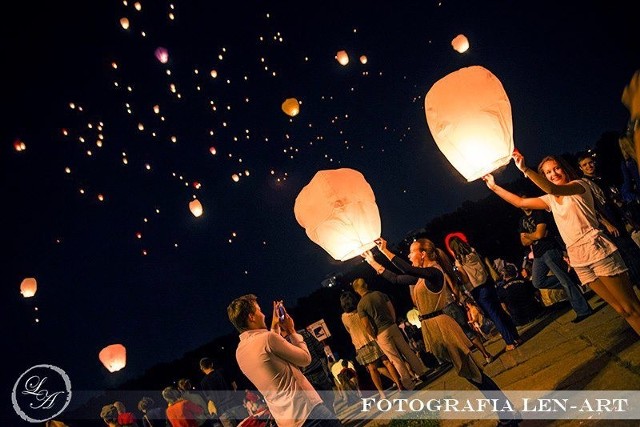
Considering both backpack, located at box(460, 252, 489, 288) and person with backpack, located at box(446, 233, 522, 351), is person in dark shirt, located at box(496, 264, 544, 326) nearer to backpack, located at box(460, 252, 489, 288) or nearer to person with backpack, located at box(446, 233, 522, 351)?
person with backpack, located at box(446, 233, 522, 351)

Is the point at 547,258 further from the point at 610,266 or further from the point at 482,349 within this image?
the point at 610,266

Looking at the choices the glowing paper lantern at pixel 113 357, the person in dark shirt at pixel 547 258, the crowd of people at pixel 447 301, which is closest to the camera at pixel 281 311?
the crowd of people at pixel 447 301

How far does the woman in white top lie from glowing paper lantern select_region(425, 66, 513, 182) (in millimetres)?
174

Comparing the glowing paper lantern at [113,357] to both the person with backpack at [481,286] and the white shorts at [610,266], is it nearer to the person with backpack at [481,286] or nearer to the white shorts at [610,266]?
the person with backpack at [481,286]

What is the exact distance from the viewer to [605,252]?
3.44 metres

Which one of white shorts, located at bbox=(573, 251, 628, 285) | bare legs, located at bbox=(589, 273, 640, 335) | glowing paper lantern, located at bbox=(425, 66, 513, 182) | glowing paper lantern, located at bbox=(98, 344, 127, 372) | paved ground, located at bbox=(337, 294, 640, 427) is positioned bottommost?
paved ground, located at bbox=(337, 294, 640, 427)

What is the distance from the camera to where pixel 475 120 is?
3332mm

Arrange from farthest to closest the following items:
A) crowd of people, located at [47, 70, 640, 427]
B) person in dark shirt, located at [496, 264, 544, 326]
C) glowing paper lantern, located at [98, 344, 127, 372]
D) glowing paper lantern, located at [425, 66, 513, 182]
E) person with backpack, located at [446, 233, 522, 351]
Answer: glowing paper lantern, located at [98, 344, 127, 372] → person in dark shirt, located at [496, 264, 544, 326] → person with backpack, located at [446, 233, 522, 351] → glowing paper lantern, located at [425, 66, 513, 182] → crowd of people, located at [47, 70, 640, 427]

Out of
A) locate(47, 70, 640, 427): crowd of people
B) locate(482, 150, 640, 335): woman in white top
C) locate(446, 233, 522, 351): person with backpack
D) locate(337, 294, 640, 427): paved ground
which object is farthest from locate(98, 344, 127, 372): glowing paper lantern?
locate(482, 150, 640, 335): woman in white top

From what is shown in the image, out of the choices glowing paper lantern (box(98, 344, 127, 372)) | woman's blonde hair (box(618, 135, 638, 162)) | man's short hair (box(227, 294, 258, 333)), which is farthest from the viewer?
glowing paper lantern (box(98, 344, 127, 372))

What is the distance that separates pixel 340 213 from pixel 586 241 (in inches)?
76.6

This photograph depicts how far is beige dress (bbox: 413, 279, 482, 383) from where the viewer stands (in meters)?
3.69

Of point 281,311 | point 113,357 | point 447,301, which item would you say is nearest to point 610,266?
point 447,301

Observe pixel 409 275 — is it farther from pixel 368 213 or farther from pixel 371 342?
pixel 371 342
